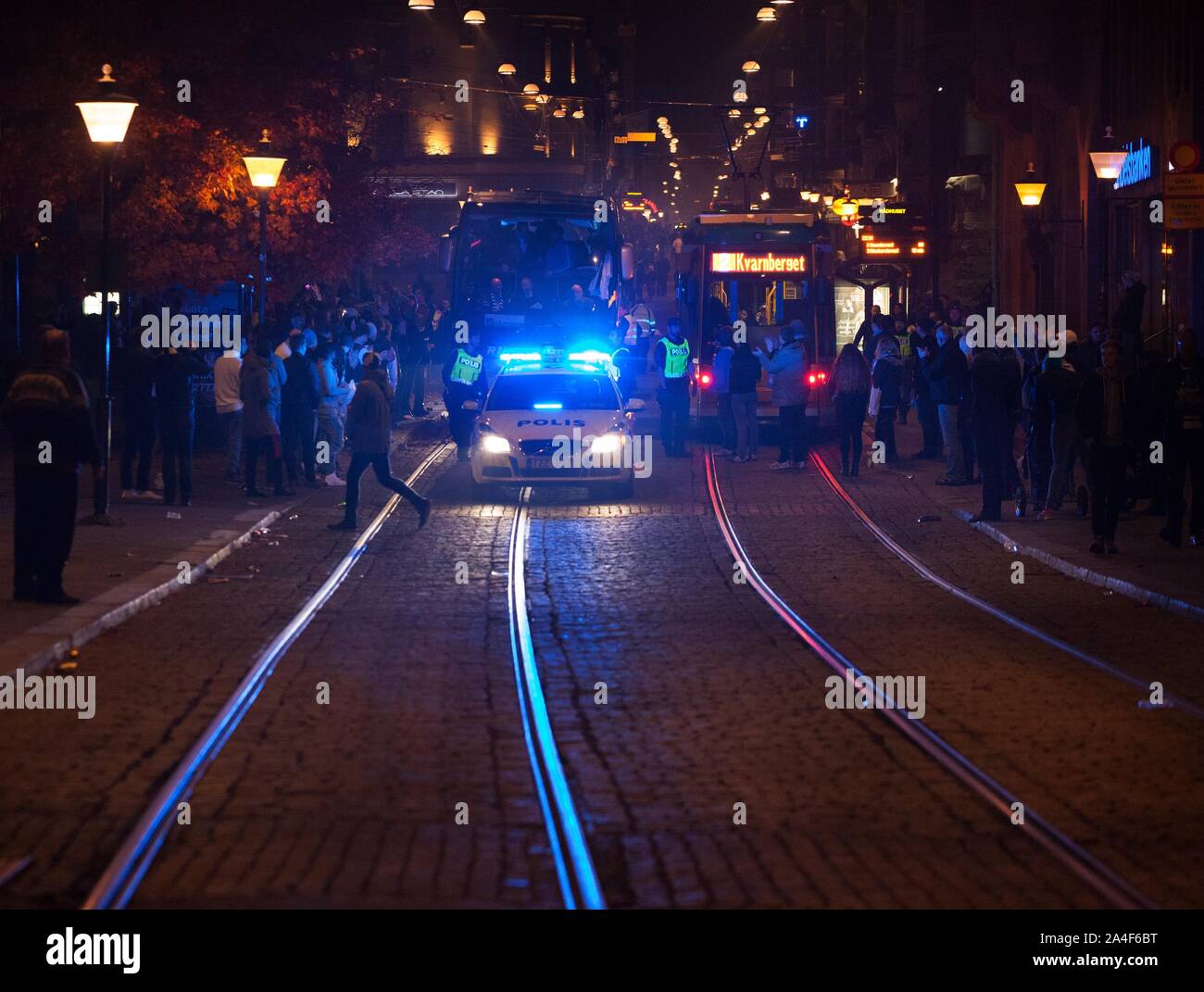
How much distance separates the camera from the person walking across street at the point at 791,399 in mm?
27891

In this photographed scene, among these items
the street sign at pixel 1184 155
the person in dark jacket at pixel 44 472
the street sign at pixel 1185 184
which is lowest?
the person in dark jacket at pixel 44 472

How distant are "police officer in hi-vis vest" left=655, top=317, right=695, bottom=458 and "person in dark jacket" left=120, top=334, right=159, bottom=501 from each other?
949cm

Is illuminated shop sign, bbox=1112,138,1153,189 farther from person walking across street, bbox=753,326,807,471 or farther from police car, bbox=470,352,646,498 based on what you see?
police car, bbox=470,352,646,498

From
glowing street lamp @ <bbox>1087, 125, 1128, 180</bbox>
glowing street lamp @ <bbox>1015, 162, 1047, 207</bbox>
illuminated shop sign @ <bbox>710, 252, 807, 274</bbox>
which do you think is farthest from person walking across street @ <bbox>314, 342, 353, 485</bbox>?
glowing street lamp @ <bbox>1015, 162, 1047, 207</bbox>

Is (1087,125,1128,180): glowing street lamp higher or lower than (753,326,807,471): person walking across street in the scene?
higher

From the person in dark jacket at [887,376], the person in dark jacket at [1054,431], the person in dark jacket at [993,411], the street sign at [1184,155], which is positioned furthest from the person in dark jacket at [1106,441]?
the person in dark jacket at [887,376]

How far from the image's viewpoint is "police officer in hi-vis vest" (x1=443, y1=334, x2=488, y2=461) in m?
31.2

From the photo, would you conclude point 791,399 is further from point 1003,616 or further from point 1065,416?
point 1003,616

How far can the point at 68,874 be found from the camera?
7.09 metres

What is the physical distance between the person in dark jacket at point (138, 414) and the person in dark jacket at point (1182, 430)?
10.9 m

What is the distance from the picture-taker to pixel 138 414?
2191 centimetres

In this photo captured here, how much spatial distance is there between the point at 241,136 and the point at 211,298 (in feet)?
31.8

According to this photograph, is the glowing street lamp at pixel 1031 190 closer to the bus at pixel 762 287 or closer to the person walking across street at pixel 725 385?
the bus at pixel 762 287
